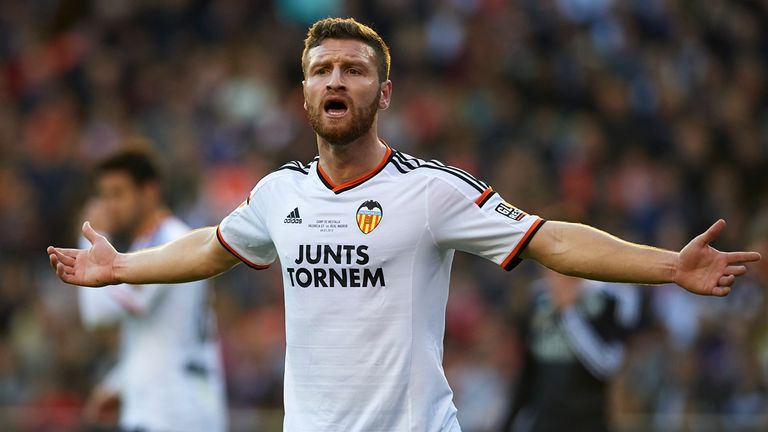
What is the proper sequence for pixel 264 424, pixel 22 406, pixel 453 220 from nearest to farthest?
pixel 453 220
pixel 264 424
pixel 22 406

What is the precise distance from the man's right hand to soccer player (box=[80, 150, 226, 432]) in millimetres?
2195

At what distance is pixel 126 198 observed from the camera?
844cm

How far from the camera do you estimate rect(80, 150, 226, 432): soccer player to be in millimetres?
7980

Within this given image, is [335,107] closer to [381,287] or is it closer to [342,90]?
[342,90]

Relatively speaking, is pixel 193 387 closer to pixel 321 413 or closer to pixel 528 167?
pixel 321 413

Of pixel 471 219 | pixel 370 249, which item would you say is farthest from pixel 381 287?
pixel 471 219

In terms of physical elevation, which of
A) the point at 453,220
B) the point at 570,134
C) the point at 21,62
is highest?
the point at 21,62

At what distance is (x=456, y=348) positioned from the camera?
42.0ft

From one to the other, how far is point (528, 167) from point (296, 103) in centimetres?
266

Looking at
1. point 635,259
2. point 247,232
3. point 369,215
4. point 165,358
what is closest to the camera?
point 635,259

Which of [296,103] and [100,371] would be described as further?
[296,103]

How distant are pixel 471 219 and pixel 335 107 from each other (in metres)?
0.68

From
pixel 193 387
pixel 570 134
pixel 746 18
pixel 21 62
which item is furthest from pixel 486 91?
pixel 193 387

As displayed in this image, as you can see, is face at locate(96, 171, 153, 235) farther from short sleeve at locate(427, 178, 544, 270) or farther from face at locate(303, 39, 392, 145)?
short sleeve at locate(427, 178, 544, 270)
